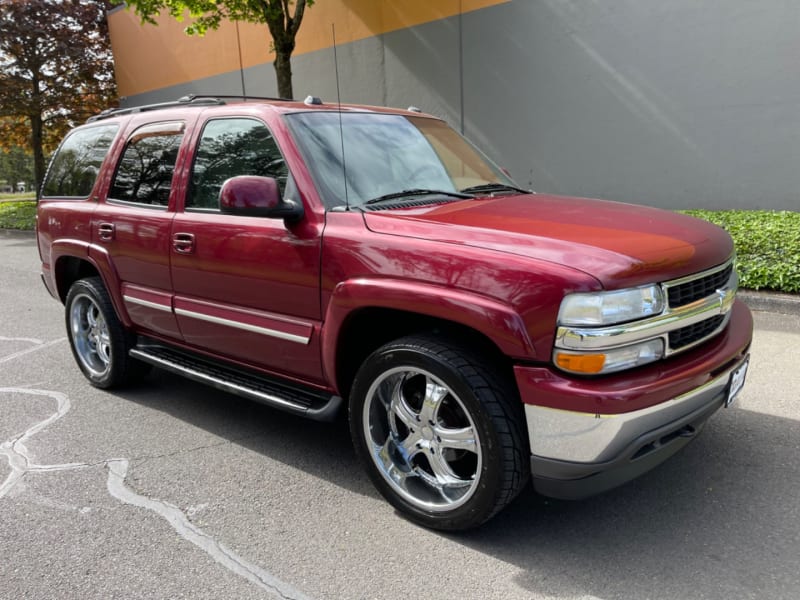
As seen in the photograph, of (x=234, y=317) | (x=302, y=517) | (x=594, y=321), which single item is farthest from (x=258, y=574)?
(x=594, y=321)

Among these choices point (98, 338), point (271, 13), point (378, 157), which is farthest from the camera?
point (271, 13)

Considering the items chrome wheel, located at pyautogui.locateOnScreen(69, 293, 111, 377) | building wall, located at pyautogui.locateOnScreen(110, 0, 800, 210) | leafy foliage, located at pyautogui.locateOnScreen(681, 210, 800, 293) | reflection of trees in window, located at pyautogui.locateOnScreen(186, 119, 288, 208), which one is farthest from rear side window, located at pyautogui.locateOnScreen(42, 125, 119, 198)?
building wall, located at pyautogui.locateOnScreen(110, 0, 800, 210)

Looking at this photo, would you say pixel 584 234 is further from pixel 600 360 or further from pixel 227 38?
pixel 227 38

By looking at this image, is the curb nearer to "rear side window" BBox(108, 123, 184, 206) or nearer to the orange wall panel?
"rear side window" BBox(108, 123, 184, 206)

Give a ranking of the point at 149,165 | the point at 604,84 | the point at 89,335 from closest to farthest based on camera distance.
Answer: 1. the point at 149,165
2. the point at 89,335
3. the point at 604,84

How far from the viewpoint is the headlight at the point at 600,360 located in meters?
2.41

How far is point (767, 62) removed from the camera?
834cm

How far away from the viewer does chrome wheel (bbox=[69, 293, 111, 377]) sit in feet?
16.0

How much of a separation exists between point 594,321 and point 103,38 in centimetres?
2485

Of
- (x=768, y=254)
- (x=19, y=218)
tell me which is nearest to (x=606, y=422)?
(x=768, y=254)

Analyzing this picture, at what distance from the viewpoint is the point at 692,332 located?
2.74m

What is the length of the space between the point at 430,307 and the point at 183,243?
1818 millimetres

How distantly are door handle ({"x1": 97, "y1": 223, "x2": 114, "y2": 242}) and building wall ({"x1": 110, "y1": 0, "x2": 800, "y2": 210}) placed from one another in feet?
25.8

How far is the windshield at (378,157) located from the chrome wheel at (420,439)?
0.95 meters
